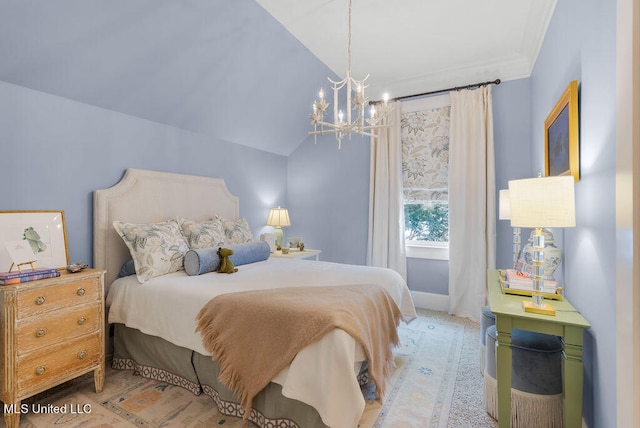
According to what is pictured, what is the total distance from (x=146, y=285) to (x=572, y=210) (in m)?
2.72

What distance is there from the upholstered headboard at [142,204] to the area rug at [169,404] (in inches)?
32.6

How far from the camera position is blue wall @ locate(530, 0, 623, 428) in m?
1.30

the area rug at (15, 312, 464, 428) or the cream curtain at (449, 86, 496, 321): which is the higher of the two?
the cream curtain at (449, 86, 496, 321)

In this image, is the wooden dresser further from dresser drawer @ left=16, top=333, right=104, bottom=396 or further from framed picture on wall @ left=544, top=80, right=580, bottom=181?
framed picture on wall @ left=544, top=80, right=580, bottom=181

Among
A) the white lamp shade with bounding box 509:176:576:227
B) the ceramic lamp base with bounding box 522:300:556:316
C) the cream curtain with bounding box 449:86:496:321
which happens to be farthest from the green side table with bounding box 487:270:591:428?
the cream curtain with bounding box 449:86:496:321

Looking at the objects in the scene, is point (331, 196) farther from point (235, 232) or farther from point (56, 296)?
point (56, 296)

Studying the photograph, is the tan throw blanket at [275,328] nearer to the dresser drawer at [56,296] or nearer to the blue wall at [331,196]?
the dresser drawer at [56,296]

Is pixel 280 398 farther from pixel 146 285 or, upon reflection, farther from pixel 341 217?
pixel 341 217

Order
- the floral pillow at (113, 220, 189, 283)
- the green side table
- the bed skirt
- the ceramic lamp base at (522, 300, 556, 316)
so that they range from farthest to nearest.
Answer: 1. the floral pillow at (113, 220, 189, 283)
2. the bed skirt
3. the ceramic lamp base at (522, 300, 556, 316)
4. the green side table

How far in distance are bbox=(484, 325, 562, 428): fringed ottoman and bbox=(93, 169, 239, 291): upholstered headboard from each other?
3004mm

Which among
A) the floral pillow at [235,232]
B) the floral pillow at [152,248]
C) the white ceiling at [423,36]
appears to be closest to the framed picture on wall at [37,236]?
the floral pillow at [152,248]

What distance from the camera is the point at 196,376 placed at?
2.08 metres

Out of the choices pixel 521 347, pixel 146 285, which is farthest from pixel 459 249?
pixel 146 285

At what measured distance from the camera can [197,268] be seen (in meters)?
2.46
